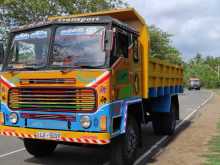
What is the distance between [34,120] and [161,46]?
2672 inches

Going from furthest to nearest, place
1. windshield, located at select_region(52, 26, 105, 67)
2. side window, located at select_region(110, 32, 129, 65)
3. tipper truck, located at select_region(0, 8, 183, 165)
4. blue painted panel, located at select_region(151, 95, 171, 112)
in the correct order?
blue painted panel, located at select_region(151, 95, 171, 112) → side window, located at select_region(110, 32, 129, 65) → windshield, located at select_region(52, 26, 105, 67) → tipper truck, located at select_region(0, 8, 183, 165)

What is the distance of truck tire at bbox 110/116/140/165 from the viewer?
8711 millimetres


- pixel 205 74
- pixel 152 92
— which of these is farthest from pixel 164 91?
pixel 205 74

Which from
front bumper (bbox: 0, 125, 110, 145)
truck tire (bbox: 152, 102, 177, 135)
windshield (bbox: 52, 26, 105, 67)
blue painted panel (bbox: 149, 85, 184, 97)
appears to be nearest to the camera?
front bumper (bbox: 0, 125, 110, 145)

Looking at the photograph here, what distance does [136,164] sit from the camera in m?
9.23

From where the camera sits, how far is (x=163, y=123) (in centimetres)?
1341

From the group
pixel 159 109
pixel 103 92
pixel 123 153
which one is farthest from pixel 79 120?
pixel 159 109

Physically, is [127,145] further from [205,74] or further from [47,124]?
[205,74]

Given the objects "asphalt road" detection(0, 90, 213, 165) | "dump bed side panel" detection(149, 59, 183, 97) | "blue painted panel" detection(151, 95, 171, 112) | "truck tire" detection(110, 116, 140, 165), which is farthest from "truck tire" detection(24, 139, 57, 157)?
"blue painted panel" detection(151, 95, 171, 112)

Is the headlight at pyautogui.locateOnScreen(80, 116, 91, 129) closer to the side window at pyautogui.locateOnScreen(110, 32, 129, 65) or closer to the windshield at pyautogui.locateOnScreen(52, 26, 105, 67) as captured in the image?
the windshield at pyautogui.locateOnScreen(52, 26, 105, 67)

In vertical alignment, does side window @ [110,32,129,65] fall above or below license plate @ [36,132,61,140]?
above

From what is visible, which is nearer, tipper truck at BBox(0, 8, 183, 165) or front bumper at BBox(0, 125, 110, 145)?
front bumper at BBox(0, 125, 110, 145)

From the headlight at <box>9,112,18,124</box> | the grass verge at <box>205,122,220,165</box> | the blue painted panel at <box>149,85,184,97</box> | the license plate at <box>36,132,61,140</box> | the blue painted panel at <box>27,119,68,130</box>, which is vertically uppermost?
the blue painted panel at <box>149,85,184,97</box>

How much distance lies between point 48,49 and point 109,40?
1207 mm
